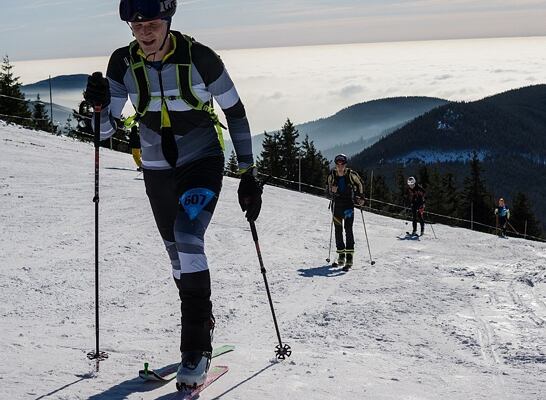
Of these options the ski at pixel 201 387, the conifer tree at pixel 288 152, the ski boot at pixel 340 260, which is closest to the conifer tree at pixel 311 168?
the conifer tree at pixel 288 152

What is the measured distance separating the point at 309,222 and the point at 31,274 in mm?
10810

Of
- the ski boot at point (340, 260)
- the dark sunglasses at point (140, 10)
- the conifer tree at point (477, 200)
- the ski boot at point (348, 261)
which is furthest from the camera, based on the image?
the conifer tree at point (477, 200)

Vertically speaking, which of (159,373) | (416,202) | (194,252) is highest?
(194,252)

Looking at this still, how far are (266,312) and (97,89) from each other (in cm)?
382

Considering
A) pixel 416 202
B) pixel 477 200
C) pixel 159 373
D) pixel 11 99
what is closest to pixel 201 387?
pixel 159 373

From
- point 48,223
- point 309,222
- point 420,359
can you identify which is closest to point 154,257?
point 48,223

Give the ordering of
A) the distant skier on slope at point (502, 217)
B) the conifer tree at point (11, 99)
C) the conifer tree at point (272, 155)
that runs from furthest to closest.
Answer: the conifer tree at point (272, 155) < the conifer tree at point (11, 99) < the distant skier on slope at point (502, 217)

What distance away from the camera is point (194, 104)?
4219mm

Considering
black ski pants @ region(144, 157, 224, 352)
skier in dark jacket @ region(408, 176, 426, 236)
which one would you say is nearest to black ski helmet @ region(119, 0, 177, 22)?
black ski pants @ region(144, 157, 224, 352)

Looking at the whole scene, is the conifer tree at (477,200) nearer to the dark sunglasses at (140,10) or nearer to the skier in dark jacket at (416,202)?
the skier in dark jacket at (416,202)

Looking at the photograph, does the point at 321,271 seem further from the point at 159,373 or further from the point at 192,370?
the point at 192,370

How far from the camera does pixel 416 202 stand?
67.1 ft

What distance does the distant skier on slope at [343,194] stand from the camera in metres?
12.4

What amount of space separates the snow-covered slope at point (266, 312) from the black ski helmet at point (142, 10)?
2403 millimetres
